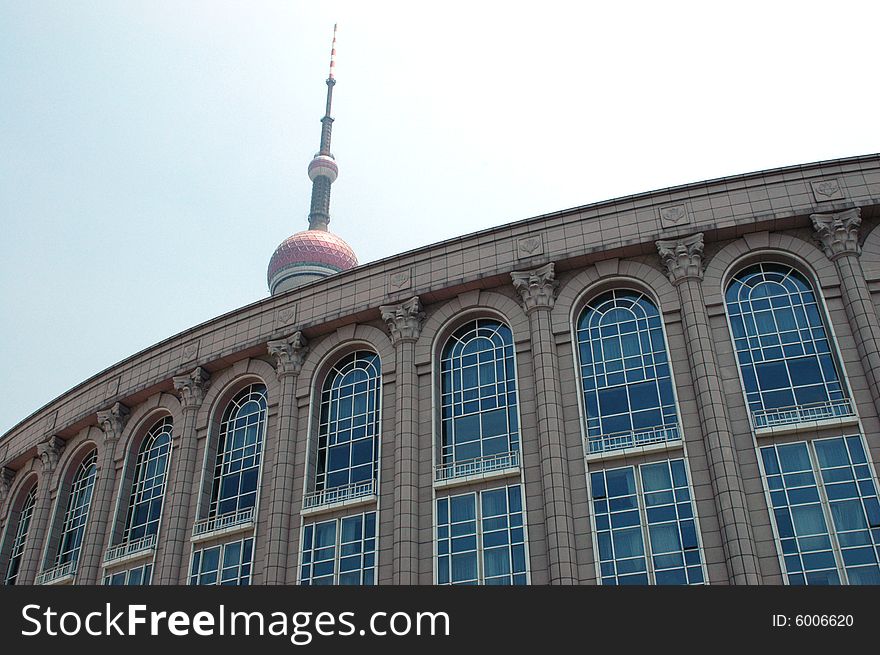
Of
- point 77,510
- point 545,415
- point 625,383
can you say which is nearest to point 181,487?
point 77,510

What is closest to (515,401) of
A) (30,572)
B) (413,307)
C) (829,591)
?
(413,307)

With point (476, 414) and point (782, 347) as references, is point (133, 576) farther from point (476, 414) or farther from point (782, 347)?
point (782, 347)

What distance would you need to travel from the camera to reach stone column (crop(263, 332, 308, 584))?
101 feet

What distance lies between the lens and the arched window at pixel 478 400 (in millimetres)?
30188

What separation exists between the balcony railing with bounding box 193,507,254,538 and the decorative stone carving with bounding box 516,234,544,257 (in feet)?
44.2

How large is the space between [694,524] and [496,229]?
13.0 meters

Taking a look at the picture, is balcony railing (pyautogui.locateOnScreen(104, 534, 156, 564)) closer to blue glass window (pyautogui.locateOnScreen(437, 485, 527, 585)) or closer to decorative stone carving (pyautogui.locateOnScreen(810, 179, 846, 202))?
blue glass window (pyautogui.locateOnScreen(437, 485, 527, 585))

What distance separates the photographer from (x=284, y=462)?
107ft

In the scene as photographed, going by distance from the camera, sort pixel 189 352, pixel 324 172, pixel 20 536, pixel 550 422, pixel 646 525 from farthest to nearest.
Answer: pixel 324 172, pixel 20 536, pixel 189 352, pixel 550 422, pixel 646 525

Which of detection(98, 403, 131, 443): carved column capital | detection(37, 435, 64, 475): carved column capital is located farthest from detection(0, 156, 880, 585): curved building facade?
detection(37, 435, 64, 475): carved column capital

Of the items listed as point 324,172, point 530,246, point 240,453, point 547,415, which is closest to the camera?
point 547,415

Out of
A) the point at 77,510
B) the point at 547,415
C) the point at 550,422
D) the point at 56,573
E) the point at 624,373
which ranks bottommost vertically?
the point at 56,573

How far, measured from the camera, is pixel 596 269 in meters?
32.2

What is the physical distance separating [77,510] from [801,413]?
29.5 meters
